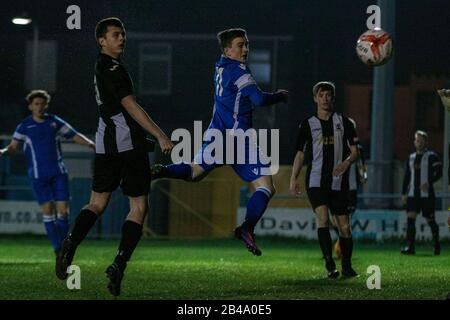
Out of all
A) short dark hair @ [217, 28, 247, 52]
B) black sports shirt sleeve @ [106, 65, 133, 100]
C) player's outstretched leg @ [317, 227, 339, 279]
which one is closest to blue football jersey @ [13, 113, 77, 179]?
player's outstretched leg @ [317, 227, 339, 279]

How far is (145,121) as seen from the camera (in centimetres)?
806

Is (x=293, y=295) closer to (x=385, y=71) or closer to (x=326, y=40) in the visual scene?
(x=385, y=71)

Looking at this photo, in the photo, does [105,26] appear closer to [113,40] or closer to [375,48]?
[113,40]

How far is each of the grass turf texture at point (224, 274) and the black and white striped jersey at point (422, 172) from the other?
82 cm

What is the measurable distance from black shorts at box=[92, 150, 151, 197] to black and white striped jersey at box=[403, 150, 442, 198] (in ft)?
26.7

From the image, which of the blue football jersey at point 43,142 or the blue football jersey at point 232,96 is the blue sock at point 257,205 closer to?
the blue football jersey at point 232,96

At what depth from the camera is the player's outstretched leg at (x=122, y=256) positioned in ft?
26.2

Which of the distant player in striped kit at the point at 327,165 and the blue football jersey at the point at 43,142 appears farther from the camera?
the blue football jersey at the point at 43,142

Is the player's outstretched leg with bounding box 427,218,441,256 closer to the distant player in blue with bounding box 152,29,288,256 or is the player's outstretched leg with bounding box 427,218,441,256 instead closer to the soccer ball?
the soccer ball

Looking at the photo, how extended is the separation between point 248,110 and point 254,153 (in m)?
0.34

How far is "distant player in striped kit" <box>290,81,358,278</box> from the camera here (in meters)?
10.4

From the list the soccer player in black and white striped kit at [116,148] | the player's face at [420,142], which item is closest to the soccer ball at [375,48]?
the soccer player in black and white striped kit at [116,148]
